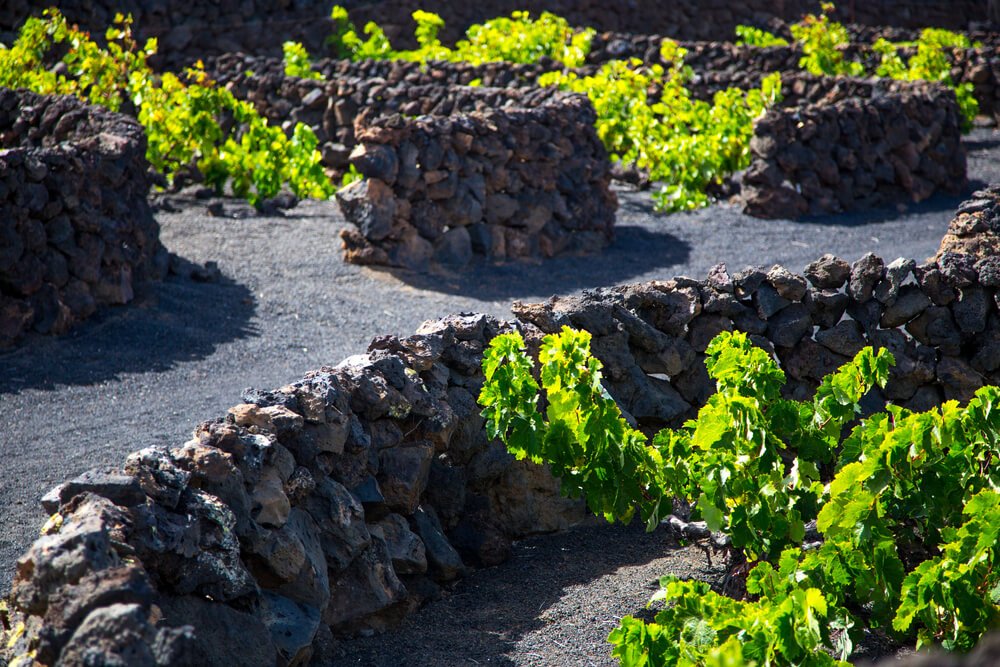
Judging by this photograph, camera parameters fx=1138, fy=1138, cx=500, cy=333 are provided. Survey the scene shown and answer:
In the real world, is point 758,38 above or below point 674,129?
above

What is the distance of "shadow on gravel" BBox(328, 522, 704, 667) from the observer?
4.41 meters

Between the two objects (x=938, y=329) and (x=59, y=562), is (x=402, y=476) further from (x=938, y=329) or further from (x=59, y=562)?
(x=938, y=329)

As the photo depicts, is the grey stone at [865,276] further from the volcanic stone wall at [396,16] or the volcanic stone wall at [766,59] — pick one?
the volcanic stone wall at [396,16]

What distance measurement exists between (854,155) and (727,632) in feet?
32.9

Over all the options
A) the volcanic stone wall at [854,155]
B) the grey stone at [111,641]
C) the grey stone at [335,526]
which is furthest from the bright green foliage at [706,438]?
the volcanic stone wall at [854,155]

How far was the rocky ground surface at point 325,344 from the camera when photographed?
4793 mm

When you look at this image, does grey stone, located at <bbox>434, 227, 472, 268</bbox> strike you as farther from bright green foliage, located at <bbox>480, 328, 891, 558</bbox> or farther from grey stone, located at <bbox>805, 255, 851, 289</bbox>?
bright green foliage, located at <bbox>480, 328, 891, 558</bbox>

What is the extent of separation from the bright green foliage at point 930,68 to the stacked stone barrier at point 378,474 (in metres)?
9.64

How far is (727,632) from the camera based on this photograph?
372cm

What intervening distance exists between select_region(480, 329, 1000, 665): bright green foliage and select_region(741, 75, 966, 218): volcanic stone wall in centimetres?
787

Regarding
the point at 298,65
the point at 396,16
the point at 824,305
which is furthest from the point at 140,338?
the point at 396,16

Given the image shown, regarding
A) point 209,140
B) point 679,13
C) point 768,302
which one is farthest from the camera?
point 679,13

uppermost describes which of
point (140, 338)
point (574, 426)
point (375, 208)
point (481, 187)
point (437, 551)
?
point (481, 187)

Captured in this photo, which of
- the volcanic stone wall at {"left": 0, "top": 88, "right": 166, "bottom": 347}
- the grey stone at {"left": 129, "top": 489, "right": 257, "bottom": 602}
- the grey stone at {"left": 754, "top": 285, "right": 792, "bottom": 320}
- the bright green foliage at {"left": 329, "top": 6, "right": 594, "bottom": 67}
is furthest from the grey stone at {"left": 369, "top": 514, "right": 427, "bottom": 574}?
the bright green foliage at {"left": 329, "top": 6, "right": 594, "bottom": 67}
